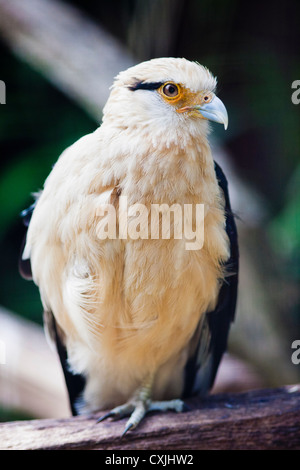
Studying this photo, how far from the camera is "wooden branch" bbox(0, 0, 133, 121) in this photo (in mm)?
1694

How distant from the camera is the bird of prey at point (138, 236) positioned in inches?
44.1

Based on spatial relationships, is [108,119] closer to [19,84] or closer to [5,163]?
[19,84]

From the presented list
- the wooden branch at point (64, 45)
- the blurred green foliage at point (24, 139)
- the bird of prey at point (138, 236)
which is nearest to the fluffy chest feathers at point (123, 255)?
the bird of prey at point (138, 236)

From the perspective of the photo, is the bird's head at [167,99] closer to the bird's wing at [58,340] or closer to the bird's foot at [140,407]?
the bird's wing at [58,340]

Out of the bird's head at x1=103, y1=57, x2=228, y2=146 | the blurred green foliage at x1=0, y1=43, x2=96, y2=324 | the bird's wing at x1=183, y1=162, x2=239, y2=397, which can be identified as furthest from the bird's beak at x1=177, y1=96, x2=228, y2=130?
the blurred green foliage at x1=0, y1=43, x2=96, y2=324

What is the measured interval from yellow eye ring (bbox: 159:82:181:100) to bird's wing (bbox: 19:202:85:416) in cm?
53

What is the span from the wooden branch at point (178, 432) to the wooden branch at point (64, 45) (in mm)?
1025

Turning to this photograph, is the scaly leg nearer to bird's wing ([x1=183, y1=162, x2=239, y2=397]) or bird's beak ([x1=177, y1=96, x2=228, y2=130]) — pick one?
bird's wing ([x1=183, y1=162, x2=239, y2=397])

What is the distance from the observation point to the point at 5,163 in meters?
1.83

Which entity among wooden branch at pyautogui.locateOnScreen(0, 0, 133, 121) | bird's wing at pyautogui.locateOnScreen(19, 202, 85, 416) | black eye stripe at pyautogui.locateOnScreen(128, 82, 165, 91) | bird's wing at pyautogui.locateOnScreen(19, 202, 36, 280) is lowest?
bird's wing at pyautogui.locateOnScreen(19, 202, 85, 416)

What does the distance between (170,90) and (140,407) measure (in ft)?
3.00

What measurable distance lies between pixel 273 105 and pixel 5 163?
3.37 ft

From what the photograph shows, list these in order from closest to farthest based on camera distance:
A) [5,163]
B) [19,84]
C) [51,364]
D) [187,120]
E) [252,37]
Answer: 1. [187,120]
2. [19,84]
3. [252,37]
4. [5,163]
5. [51,364]

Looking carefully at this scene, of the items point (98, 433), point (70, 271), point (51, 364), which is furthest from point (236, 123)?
point (51, 364)
